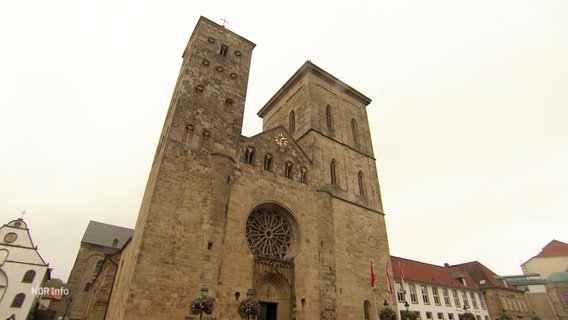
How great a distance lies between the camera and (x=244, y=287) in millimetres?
15219

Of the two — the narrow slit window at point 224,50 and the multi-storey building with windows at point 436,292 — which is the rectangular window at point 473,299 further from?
Answer: the narrow slit window at point 224,50

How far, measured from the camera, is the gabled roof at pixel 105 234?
4754 cm

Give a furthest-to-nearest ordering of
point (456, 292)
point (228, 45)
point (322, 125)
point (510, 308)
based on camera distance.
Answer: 1. point (510, 308)
2. point (456, 292)
3. point (322, 125)
4. point (228, 45)

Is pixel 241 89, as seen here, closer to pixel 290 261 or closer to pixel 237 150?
pixel 237 150

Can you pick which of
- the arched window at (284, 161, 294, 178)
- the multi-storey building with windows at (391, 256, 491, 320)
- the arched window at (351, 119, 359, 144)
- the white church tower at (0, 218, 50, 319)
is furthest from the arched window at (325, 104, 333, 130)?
the white church tower at (0, 218, 50, 319)

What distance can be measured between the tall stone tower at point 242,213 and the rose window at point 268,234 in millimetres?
64

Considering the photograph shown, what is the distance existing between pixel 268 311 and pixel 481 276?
37.3 meters

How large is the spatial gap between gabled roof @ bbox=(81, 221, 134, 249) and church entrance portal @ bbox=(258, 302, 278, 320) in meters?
41.2

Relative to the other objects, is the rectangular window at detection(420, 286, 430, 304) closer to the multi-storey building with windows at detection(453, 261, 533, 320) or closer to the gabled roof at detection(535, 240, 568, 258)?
the multi-storey building with windows at detection(453, 261, 533, 320)

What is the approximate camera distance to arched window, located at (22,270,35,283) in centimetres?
3525

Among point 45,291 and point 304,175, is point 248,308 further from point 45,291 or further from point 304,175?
point 45,291

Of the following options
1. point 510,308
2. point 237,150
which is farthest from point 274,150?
point 510,308

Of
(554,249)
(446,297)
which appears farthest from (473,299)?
(554,249)

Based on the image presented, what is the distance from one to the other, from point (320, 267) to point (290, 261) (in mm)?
2055
